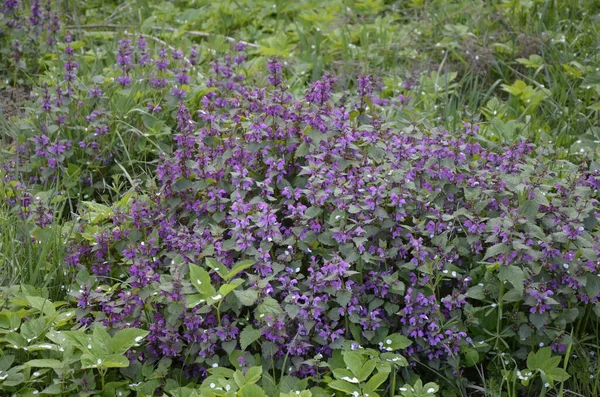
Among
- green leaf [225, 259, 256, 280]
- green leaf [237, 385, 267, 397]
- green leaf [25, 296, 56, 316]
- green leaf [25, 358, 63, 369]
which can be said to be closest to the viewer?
green leaf [237, 385, 267, 397]

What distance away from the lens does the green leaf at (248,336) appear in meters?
2.75

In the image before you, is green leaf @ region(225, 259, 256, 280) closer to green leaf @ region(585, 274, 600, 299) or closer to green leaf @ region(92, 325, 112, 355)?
green leaf @ region(92, 325, 112, 355)

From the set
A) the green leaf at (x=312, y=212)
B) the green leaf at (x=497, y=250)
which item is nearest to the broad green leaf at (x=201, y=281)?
the green leaf at (x=312, y=212)

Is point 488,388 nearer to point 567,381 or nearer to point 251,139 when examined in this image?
point 567,381

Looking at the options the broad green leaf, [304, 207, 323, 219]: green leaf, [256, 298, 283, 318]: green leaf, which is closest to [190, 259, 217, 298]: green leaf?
the broad green leaf

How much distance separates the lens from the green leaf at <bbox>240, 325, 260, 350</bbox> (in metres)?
2.75

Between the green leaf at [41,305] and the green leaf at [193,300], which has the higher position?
the green leaf at [193,300]

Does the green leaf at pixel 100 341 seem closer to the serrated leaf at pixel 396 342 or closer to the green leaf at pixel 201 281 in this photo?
the green leaf at pixel 201 281

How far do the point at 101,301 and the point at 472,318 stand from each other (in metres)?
1.34

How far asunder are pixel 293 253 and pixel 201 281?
1.29 feet

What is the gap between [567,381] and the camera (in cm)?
295

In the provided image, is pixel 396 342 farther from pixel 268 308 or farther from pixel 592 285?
pixel 592 285

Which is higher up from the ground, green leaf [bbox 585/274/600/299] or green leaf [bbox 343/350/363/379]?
green leaf [bbox 585/274/600/299]

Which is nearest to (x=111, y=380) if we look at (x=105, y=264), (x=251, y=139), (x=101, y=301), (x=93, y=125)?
(x=101, y=301)
